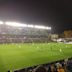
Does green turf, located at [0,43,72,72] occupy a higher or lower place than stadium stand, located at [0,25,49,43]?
lower

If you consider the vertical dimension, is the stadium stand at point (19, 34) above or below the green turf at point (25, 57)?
above

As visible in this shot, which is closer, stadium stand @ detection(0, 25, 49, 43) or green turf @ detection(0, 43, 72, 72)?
green turf @ detection(0, 43, 72, 72)

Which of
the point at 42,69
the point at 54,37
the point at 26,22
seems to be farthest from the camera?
the point at 54,37

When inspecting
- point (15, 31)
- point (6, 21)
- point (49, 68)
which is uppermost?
point (6, 21)

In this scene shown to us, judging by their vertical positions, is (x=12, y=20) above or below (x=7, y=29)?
above

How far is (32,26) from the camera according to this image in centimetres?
4109

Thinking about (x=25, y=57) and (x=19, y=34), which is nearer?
(x=25, y=57)

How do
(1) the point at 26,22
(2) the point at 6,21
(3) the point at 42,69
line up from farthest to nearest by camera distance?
(1) the point at 26,22, (2) the point at 6,21, (3) the point at 42,69

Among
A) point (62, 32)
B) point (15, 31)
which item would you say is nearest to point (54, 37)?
point (62, 32)

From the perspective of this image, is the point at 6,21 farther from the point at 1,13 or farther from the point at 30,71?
the point at 30,71

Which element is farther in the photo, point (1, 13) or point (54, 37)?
point (54, 37)

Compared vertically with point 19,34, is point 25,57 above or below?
below

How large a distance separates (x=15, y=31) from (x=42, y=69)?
32606 mm

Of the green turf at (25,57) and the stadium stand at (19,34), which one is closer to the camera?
the green turf at (25,57)
